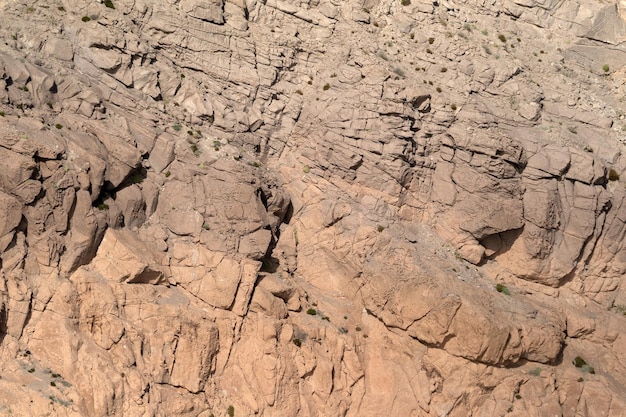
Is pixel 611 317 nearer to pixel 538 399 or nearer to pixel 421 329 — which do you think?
pixel 538 399

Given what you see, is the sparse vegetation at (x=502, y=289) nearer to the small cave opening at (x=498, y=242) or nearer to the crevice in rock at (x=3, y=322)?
the small cave opening at (x=498, y=242)

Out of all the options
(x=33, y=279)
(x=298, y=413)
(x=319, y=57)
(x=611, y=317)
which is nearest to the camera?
(x=33, y=279)

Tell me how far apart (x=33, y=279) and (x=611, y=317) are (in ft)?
60.0

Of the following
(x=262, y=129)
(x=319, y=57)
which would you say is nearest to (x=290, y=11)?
(x=319, y=57)

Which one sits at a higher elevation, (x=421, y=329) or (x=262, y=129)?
(x=262, y=129)

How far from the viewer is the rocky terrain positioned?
25.2 metres

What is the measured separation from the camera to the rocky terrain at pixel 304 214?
82.8 ft

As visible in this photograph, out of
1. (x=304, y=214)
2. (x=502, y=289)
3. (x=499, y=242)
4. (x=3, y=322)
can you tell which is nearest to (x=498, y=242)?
(x=499, y=242)

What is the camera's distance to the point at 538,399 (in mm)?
26875

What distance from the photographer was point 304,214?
29328 mm

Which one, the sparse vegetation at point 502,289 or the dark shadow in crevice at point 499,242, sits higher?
the dark shadow in crevice at point 499,242

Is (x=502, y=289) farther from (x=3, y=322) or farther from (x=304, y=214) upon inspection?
(x=3, y=322)

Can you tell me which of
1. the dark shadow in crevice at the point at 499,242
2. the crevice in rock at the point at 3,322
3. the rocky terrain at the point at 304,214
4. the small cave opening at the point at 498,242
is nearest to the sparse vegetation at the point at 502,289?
the rocky terrain at the point at 304,214

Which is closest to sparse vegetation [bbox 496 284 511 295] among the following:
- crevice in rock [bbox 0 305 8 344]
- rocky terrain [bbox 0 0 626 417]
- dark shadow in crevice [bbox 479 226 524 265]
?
rocky terrain [bbox 0 0 626 417]
